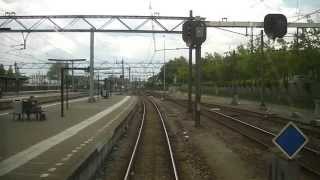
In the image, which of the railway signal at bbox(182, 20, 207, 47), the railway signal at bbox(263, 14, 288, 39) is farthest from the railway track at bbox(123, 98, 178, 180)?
the railway signal at bbox(263, 14, 288, 39)

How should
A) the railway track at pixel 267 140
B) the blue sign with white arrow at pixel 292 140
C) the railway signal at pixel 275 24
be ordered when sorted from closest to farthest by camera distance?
the blue sign with white arrow at pixel 292 140 → the railway track at pixel 267 140 → the railway signal at pixel 275 24

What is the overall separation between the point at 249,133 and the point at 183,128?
5427 mm

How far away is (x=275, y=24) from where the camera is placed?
30.9 m

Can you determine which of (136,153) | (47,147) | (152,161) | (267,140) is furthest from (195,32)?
(47,147)

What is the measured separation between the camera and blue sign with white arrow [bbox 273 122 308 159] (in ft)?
31.3

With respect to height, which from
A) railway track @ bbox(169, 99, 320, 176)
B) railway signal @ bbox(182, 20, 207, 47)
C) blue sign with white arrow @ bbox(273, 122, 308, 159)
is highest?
railway signal @ bbox(182, 20, 207, 47)

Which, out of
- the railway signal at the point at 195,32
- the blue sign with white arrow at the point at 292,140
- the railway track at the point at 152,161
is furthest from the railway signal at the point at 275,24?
the blue sign with white arrow at the point at 292,140

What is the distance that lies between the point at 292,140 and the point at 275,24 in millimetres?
21970

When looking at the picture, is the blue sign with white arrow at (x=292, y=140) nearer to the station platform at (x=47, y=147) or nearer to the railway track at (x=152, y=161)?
the station platform at (x=47, y=147)

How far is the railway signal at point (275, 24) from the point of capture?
101ft

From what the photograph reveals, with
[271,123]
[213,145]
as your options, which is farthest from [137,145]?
[271,123]

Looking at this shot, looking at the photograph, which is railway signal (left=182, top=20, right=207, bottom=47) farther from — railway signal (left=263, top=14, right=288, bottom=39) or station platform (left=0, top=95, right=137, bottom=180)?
station platform (left=0, top=95, right=137, bottom=180)

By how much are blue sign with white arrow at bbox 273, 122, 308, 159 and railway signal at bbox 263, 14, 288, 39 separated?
21588 millimetres

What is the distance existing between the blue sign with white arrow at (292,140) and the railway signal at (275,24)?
2159cm
